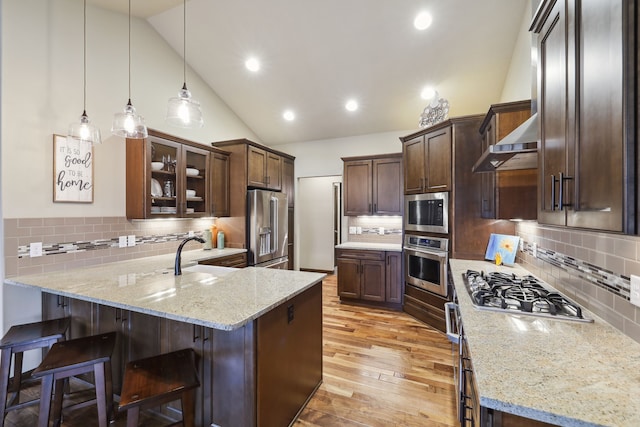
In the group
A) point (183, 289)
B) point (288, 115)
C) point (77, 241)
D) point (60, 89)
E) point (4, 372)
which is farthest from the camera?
point (288, 115)

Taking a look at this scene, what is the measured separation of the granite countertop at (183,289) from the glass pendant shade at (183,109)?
1259 millimetres

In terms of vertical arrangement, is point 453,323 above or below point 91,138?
below

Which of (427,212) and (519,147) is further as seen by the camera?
(427,212)

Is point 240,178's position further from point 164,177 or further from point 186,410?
point 186,410

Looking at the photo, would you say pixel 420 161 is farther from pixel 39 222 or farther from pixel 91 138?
pixel 39 222

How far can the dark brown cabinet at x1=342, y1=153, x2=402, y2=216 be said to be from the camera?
416cm

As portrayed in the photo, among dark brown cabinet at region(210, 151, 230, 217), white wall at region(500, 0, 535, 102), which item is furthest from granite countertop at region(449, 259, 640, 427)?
dark brown cabinet at region(210, 151, 230, 217)

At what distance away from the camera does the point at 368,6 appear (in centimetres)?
282

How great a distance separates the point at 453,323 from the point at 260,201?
3.03 metres

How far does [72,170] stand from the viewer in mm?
2574

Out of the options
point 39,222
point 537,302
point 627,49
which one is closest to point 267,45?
point 39,222

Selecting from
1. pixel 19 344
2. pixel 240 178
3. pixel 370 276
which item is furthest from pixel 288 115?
pixel 19 344

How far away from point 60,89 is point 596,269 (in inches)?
162

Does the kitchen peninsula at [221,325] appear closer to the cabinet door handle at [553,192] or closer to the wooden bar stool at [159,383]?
the wooden bar stool at [159,383]
